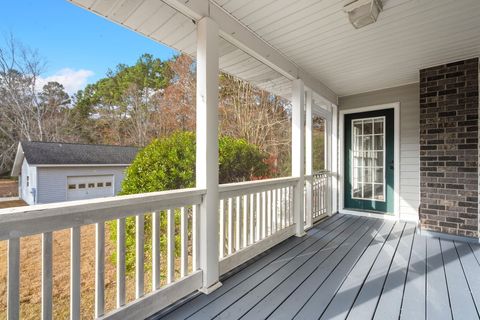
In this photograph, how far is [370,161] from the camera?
459 centimetres

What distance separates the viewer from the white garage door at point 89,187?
1.33 metres

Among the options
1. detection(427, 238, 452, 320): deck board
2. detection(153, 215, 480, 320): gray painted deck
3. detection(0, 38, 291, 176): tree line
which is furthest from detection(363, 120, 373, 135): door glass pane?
detection(0, 38, 291, 176): tree line

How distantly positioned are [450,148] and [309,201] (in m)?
2.01

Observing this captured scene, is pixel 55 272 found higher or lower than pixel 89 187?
lower

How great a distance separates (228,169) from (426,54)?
3008mm

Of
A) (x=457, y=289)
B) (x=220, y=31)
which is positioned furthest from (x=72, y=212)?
(x=457, y=289)

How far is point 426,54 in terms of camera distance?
10.1ft

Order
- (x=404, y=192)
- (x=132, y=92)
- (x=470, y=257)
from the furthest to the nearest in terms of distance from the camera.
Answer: (x=404, y=192), (x=470, y=257), (x=132, y=92)

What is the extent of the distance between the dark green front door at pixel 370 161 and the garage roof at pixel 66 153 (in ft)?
14.5

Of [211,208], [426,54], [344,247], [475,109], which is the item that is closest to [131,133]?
[211,208]

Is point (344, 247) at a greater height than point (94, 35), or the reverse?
point (94, 35)

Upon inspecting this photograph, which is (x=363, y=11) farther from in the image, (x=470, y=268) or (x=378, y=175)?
(x=378, y=175)

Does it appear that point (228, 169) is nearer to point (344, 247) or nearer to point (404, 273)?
point (344, 247)

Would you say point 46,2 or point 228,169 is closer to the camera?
point 46,2
